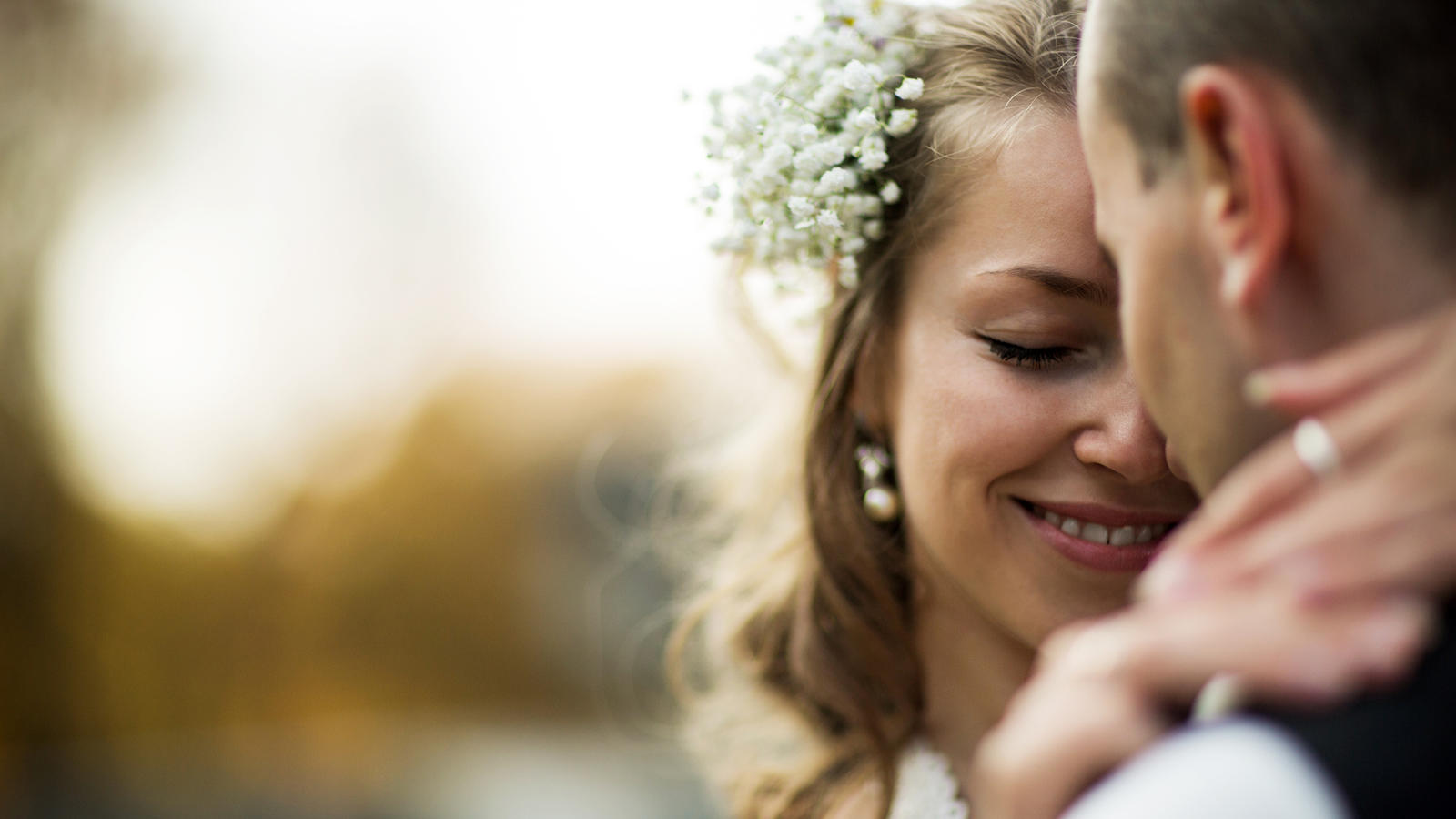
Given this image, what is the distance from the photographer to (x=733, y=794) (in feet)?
9.25

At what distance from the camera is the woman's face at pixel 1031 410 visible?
1815mm

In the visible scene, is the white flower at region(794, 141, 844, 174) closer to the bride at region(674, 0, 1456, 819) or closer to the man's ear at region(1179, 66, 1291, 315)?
the bride at region(674, 0, 1456, 819)

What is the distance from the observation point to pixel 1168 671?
0.97m

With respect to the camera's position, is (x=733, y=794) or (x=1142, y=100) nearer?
(x=1142, y=100)

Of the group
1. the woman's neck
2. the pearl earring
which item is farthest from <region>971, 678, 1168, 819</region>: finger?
the pearl earring

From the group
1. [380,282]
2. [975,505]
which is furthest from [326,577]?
[975,505]

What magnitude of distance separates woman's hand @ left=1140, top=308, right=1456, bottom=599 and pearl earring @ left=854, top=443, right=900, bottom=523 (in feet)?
4.35

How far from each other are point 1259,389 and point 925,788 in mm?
1459

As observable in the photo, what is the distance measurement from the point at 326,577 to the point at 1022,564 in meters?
13.0

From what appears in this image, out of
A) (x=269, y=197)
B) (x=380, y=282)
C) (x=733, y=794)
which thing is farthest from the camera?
(x=380, y=282)

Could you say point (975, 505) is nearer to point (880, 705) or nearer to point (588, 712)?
point (880, 705)

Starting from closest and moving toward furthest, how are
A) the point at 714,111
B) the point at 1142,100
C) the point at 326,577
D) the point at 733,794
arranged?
1. the point at 1142,100
2. the point at 714,111
3. the point at 733,794
4. the point at 326,577

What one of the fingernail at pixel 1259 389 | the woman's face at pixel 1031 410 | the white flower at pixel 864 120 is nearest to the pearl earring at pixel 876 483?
the woman's face at pixel 1031 410

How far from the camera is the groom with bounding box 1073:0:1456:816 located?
0.84 m
